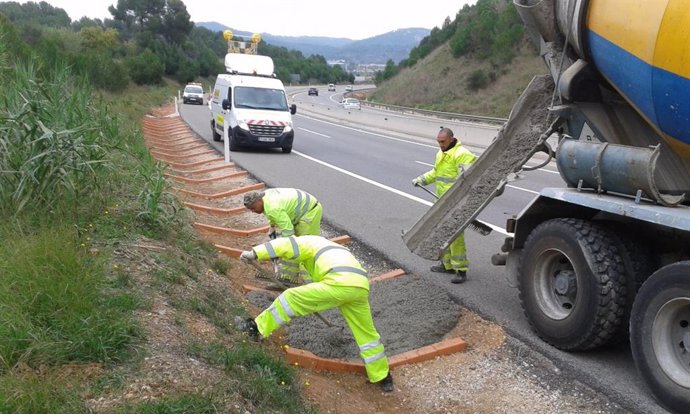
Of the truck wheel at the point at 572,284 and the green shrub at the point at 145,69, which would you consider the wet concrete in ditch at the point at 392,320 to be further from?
the green shrub at the point at 145,69

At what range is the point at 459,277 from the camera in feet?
20.9

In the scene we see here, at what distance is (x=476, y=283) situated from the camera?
634 centimetres

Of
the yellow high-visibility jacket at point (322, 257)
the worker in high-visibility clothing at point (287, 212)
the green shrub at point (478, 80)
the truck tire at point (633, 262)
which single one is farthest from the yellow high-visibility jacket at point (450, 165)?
the green shrub at point (478, 80)

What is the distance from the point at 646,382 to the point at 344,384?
2.04 metres

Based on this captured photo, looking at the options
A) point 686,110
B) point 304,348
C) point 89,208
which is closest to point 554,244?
point 686,110

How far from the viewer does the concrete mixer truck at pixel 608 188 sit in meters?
3.76

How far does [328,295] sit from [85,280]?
1.57 meters

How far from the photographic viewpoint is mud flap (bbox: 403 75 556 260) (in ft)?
18.1

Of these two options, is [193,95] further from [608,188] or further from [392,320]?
[608,188]

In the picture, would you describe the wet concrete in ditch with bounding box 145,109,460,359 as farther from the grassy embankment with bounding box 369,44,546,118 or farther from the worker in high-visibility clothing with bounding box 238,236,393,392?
the grassy embankment with bounding box 369,44,546,118

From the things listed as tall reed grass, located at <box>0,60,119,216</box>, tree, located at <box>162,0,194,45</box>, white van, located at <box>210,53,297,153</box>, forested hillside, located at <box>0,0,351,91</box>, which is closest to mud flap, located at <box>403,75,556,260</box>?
tall reed grass, located at <box>0,60,119,216</box>

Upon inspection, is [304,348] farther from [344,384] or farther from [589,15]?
[589,15]

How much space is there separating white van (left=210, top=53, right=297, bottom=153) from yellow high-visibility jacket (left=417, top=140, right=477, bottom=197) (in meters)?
10.3

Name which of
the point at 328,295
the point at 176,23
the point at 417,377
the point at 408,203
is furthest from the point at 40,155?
the point at 176,23
